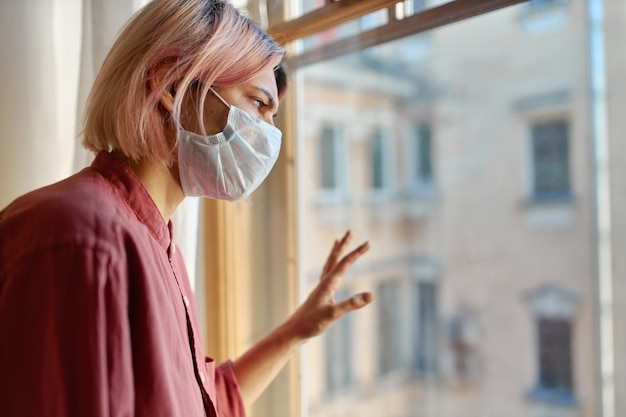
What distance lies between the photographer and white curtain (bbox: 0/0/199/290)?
92cm

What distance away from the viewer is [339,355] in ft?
10.5

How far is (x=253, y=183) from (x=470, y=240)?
2800 mm

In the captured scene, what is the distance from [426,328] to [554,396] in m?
1.08

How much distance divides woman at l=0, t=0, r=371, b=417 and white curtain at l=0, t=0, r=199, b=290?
0.28 m

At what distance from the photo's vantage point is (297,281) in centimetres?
123

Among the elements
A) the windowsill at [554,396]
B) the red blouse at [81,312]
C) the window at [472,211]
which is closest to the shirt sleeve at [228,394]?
the red blouse at [81,312]

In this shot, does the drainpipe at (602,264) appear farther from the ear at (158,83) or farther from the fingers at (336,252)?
the ear at (158,83)

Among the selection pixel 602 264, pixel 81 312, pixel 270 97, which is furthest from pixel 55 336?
pixel 602 264

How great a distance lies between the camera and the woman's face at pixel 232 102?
27.4 inches

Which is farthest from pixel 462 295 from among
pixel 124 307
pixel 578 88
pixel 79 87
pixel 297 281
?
pixel 124 307

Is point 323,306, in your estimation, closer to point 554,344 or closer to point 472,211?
point 554,344

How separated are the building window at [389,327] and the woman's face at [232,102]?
2868 millimetres

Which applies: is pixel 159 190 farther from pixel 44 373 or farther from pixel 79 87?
pixel 79 87

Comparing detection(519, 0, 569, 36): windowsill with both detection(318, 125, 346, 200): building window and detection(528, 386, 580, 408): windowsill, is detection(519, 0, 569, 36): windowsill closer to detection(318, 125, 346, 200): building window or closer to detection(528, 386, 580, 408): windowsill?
detection(318, 125, 346, 200): building window
